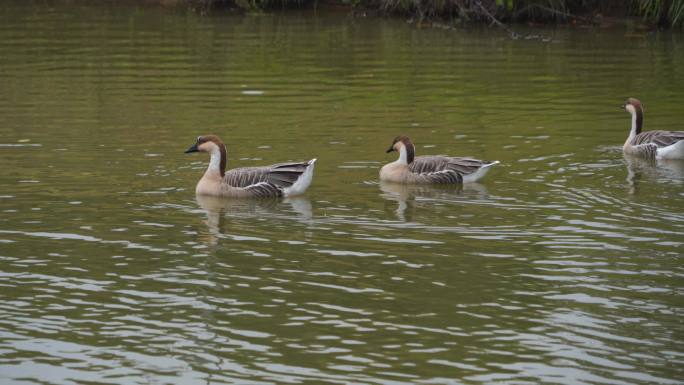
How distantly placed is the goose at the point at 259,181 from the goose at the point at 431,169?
59.0 inches

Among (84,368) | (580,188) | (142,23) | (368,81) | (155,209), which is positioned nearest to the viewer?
(84,368)

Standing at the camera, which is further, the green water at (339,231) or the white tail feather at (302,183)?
the white tail feather at (302,183)

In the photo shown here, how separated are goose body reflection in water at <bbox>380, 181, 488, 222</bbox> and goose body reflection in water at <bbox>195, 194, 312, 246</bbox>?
122cm

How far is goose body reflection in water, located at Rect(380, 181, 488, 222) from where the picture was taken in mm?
16828

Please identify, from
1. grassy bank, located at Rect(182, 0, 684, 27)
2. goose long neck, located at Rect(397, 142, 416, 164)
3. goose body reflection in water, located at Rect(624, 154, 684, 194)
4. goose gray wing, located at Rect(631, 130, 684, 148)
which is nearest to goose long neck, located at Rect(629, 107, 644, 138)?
goose gray wing, located at Rect(631, 130, 684, 148)

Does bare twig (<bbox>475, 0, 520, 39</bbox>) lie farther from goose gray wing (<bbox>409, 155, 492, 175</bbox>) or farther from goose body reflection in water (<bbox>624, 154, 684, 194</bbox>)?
goose gray wing (<bbox>409, 155, 492, 175</bbox>)

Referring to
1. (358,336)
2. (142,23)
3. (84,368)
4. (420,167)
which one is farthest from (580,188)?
(142,23)

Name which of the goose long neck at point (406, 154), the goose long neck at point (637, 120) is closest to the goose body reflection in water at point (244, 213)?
the goose long neck at point (406, 154)

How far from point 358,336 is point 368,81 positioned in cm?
1638

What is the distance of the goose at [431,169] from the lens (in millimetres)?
17578

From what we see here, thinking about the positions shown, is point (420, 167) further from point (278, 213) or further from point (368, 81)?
point (368, 81)

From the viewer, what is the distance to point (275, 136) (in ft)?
69.1

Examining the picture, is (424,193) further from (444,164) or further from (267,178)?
(267,178)

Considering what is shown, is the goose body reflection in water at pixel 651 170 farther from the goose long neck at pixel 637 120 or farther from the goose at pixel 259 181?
the goose at pixel 259 181
